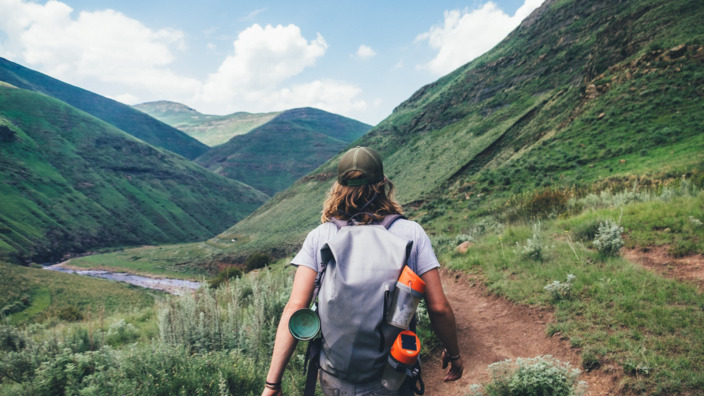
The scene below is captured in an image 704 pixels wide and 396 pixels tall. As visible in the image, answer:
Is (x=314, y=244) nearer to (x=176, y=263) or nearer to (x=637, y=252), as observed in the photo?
(x=637, y=252)

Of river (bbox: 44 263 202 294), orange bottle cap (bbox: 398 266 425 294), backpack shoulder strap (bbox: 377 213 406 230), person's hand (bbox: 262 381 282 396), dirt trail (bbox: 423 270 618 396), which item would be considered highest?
backpack shoulder strap (bbox: 377 213 406 230)

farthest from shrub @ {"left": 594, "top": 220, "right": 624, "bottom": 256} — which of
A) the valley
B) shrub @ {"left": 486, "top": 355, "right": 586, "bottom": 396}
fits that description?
shrub @ {"left": 486, "top": 355, "right": 586, "bottom": 396}

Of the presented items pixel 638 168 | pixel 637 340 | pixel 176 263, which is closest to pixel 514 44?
pixel 638 168

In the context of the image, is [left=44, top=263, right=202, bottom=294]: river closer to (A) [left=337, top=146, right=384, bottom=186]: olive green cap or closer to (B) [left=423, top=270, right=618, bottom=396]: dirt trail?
(B) [left=423, top=270, right=618, bottom=396]: dirt trail

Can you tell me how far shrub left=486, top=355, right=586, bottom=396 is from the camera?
3041 millimetres

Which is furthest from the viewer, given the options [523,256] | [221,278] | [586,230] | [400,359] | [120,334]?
[221,278]

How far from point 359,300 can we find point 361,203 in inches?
27.3

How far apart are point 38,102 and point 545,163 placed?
543 ft

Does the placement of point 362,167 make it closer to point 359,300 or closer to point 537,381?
point 359,300

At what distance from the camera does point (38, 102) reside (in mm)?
118438

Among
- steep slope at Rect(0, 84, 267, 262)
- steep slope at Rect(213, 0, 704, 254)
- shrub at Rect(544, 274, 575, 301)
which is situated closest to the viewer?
shrub at Rect(544, 274, 575, 301)

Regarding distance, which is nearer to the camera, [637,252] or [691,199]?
[637,252]

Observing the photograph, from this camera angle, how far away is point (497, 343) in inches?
191

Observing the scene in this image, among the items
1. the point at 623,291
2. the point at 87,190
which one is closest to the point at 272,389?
the point at 623,291
